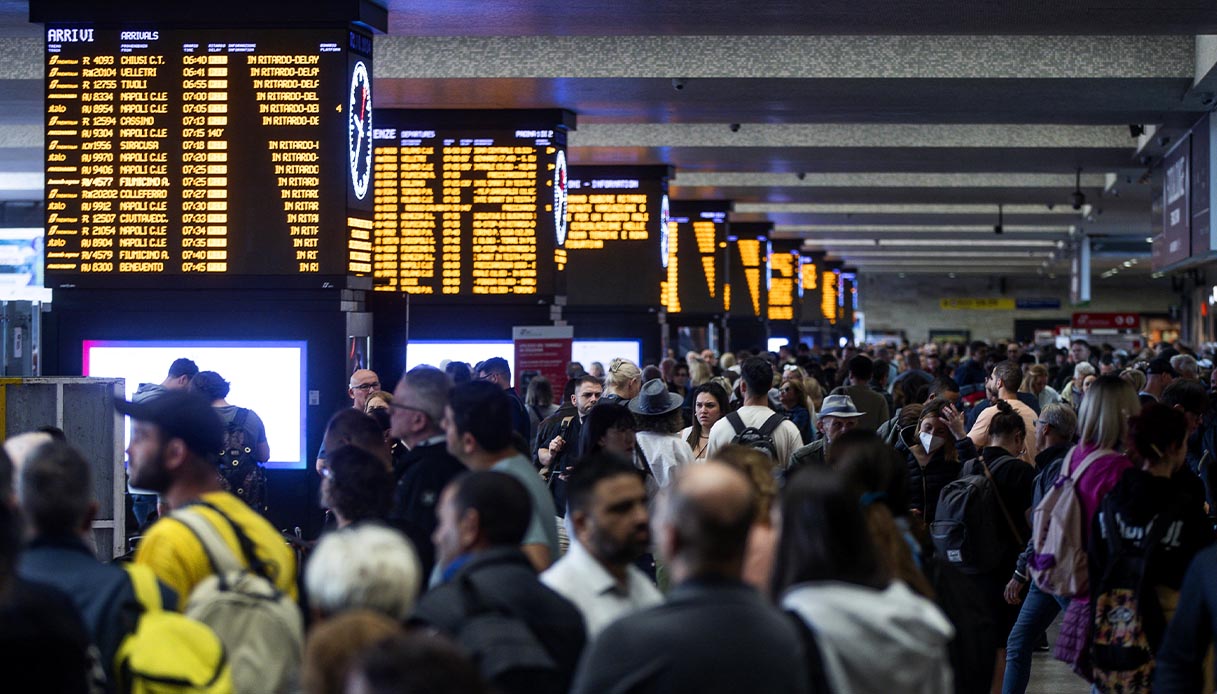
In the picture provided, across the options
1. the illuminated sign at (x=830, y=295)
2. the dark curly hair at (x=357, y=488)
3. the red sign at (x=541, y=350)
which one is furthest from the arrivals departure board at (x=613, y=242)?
the illuminated sign at (x=830, y=295)

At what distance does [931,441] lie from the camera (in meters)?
7.77

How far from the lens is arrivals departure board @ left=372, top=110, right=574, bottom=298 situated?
14828 mm

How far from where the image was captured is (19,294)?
25.3 meters

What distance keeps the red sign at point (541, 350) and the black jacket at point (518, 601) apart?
9946 millimetres

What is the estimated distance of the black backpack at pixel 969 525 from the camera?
23.6 ft

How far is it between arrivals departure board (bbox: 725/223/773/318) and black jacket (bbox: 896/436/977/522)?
21009 mm

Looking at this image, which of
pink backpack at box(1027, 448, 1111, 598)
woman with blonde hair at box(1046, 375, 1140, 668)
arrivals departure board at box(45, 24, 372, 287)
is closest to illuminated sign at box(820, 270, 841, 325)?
arrivals departure board at box(45, 24, 372, 287)

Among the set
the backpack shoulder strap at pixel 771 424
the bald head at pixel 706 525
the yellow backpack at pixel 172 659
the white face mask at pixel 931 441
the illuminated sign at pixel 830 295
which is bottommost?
the yellow backpack at pixel 172 659

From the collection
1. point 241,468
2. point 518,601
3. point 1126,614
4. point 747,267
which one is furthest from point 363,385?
point 747,267

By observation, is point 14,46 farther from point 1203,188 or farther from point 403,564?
point 403,564

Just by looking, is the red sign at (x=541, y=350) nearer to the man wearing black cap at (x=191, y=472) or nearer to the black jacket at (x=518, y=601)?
the man wearing black cap at (x=191, y=472)

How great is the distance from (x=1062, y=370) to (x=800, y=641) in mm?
16845

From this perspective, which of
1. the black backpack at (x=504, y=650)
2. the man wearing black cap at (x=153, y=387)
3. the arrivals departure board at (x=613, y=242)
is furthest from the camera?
the arrivals departure board at (x=613, y=242)

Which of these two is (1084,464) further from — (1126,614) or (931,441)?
(931,441)
